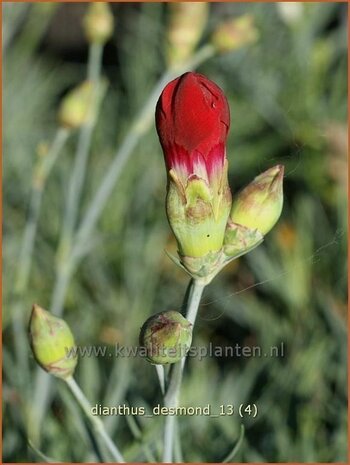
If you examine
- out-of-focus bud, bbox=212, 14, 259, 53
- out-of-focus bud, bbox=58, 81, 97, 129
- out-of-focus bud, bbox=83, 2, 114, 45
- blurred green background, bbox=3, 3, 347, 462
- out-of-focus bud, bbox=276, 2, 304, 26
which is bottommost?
blurred green background, bbox=3, 3, 347, 462

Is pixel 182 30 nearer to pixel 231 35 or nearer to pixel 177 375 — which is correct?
pixel 231 35

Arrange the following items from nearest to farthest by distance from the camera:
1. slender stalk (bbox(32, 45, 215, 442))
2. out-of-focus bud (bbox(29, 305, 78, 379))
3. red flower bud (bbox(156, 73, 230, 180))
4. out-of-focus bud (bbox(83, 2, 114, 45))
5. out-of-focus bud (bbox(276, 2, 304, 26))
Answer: red flower bud (bbox(156, 73, 230, 180)) < out-of-focus bud (bbox(29, 305, 78, 379)) < slender stalk (bbox(32, 45, 215, 442)) < out-of-focus bud (bbox(83, 2, 114, 45)) < out-of-focus bud (bbox(276, 2, 304, 26))

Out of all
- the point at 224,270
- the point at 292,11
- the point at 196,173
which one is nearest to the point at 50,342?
the point at 196,173

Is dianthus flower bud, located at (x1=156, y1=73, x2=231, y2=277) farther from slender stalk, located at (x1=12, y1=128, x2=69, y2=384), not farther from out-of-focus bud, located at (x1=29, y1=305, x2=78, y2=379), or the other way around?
slender stalk, located at (x1=12, y1=128, x2=69, y2=384)

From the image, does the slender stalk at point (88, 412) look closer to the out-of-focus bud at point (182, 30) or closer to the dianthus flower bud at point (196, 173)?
the dianthus flower bud at point (196, 173)

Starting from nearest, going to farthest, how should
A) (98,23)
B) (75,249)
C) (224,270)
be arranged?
(75,249)
(98,23)
(224,270)

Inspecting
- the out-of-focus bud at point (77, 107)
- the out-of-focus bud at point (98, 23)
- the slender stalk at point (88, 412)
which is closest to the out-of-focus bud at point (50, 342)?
the slender stalk at point (88, 412)

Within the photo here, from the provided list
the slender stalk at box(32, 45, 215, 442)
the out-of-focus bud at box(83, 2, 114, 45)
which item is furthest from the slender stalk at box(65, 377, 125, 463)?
the out-of-focus bud at box(83, 2, 114, 45)
